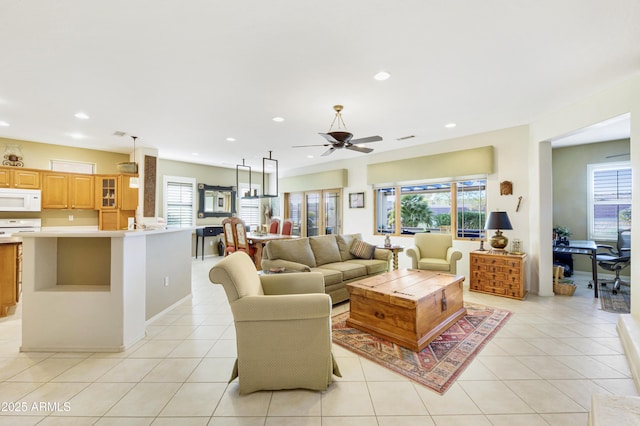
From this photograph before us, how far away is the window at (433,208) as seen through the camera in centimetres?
529

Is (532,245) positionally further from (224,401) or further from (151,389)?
(151,389)

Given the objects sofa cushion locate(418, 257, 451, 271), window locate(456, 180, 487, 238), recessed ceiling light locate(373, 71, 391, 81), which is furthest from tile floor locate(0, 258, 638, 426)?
recessed ceiling light locate(373, 71, 391, 81)

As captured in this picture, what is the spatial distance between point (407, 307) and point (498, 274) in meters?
2.62

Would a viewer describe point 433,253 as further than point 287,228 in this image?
No

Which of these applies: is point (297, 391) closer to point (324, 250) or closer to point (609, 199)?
point (324, 250)

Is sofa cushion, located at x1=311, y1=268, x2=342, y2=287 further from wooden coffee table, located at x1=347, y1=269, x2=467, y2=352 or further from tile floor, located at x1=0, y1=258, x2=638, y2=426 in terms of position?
tile floor, located at x1=0, y1=258, x2=638, y2=426

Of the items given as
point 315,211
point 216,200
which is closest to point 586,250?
point 315,211

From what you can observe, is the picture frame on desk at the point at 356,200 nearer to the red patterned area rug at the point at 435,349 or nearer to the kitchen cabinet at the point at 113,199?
the red patterned area rug at the point at 435,349

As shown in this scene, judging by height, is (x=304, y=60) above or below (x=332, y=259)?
above

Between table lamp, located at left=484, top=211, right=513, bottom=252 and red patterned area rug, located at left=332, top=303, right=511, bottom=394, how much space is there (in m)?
1.46

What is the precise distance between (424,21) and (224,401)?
308cm

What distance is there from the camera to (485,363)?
2404mm

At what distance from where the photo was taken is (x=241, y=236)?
584 centimetres

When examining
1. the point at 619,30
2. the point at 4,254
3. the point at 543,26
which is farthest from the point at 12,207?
the point at 619,30
